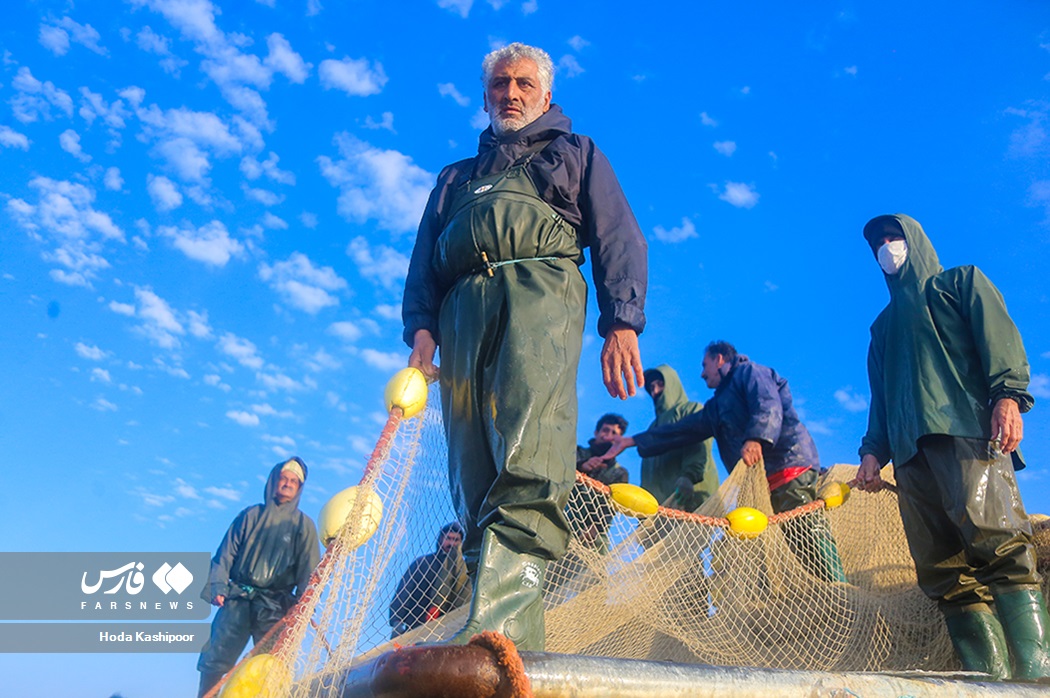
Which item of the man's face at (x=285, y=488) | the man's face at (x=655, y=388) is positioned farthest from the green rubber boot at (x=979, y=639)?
the man's face at (x=285, y=488)

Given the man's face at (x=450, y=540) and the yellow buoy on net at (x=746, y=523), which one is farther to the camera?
the yellow buoy on net at (x=746, y=523)

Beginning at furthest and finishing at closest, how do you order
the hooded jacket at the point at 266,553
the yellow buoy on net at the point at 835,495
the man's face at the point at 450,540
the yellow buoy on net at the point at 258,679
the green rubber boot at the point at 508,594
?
1. the hooded jacket at the point at 266,553
2. the yellow buoy on net at the point at 835,495
3. the man's face at the point at 450,540
4. the green rubber boot at the point at 508,594
5. the yellow buoy on net at the point at 258,679

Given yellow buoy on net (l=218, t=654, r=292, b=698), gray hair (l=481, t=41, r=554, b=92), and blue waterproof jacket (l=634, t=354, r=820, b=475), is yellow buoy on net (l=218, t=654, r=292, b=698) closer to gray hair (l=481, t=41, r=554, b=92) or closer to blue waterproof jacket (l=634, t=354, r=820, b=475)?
gray hair (l=481, t=41, r=554, b=92)

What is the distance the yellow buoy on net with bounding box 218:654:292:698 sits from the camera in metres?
1.93

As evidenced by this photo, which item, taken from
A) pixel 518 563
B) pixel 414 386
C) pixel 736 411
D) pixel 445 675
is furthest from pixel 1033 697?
pixel 736 411

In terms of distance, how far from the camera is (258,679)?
1940 millimetres

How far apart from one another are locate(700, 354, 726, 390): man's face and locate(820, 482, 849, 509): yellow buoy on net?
2.42 m

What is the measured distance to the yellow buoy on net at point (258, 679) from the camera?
6.33 ft

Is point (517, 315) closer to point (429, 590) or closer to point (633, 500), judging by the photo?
point (429, 590)

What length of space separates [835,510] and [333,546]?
12.2 feet

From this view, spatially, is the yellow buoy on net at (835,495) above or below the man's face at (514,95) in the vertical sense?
below

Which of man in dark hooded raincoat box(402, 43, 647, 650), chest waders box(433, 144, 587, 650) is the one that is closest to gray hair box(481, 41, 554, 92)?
man in dark hooded raincoat box(402, 43, 647, 650)

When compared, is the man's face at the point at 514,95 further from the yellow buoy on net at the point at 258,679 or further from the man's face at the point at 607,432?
the man's face at the point at 607,432

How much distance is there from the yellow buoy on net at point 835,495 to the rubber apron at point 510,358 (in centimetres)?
270
